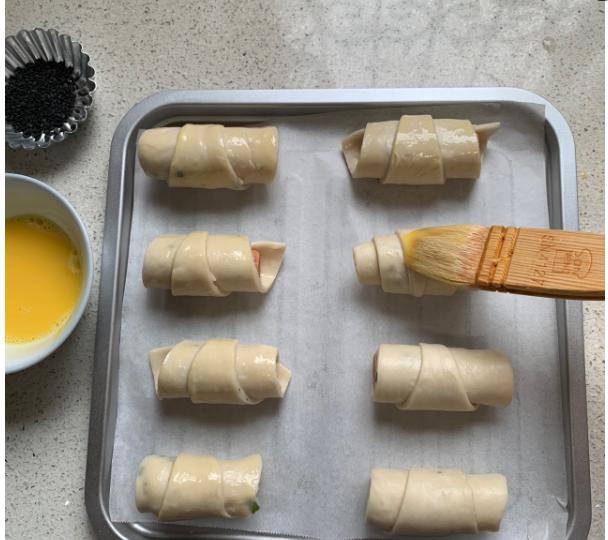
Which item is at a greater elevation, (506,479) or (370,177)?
(370,177)

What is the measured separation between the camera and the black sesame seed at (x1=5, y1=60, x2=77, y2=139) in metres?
1.49

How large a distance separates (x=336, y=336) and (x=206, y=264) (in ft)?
1.15

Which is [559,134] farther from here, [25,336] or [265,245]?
[25,336]

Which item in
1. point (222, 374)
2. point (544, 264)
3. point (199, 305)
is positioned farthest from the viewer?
point (199, 305)

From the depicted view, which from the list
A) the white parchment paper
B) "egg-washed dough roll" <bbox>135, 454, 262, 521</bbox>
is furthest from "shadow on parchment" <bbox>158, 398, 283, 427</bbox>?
"egg-washed dough roll" <bbox>135, 454, 262, 521</bbox>

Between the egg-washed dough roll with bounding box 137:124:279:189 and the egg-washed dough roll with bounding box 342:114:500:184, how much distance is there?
229mm

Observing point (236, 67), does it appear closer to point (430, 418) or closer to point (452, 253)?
point (452, 253)

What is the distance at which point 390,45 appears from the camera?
1559 mm

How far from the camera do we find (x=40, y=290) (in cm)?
140

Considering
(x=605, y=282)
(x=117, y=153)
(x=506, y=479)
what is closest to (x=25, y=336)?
(x=117, y=153)

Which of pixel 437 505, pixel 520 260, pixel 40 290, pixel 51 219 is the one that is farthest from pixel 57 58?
pixel 437 505

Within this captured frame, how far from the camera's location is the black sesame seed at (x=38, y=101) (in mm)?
1493

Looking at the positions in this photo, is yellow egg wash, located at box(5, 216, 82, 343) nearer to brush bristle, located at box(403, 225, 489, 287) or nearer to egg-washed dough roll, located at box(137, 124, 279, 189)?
egg-washed dough roll, located at box(137, 124, 279, 189)

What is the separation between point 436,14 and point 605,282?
0.82 meters
